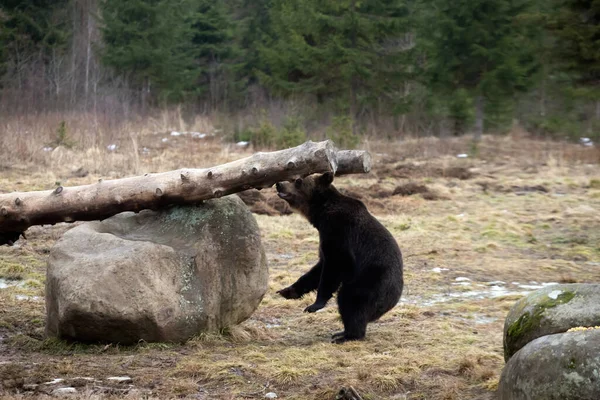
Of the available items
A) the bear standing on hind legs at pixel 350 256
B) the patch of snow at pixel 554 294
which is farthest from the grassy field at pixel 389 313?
the patch of snow at pixel 554 294


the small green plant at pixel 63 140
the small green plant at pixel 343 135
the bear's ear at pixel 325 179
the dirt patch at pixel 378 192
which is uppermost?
the bear's ear at pixel 325 179

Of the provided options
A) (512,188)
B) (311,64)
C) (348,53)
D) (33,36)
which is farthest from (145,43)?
(512,188)

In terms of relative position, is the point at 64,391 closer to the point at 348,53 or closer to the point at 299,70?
the point at 348,53

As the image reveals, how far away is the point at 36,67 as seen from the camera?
37.7 m

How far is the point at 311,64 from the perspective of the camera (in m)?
36.2

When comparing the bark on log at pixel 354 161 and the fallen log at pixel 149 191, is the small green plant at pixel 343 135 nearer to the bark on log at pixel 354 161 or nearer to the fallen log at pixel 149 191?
the bark on log at pixel 354 161

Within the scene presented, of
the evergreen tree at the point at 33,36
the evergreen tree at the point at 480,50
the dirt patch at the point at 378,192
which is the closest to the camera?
the dirt patch at the point at 378,192

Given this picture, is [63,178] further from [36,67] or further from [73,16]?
[73,16]

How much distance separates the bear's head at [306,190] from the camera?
307 inches

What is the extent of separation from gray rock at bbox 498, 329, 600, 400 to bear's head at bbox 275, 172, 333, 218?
350 centimetres

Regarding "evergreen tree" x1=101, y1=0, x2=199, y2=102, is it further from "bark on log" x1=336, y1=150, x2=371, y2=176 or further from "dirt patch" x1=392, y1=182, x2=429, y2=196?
"bark on log" x1=336, y1=150, x2=371, y2=176

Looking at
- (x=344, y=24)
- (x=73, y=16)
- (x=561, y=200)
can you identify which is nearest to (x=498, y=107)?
(x=344, y=24)

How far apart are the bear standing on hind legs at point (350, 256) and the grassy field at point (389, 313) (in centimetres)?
32

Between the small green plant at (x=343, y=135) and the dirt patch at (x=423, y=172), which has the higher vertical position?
the small green plant at (x=343, y=135)
